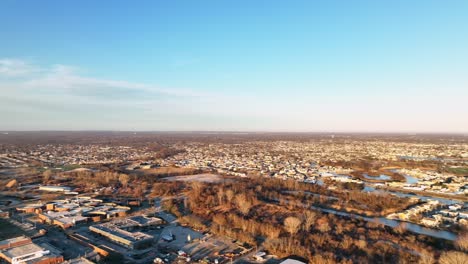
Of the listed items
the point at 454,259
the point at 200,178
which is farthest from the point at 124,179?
the point at 454,259

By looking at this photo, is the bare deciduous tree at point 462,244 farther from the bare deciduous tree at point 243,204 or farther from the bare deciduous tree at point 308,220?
the bare deciduous tree at point 243,204

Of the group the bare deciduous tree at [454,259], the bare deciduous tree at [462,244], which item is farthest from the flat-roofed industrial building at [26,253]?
the bare deciduous tree at [462,244]

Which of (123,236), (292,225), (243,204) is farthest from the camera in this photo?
(243,204)

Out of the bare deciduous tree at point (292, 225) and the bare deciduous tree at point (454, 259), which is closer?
the bare deciduous tree at point (454, 259)

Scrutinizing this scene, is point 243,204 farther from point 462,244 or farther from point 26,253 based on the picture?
point 26,253

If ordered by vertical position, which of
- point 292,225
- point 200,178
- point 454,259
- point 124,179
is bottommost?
point 200,178

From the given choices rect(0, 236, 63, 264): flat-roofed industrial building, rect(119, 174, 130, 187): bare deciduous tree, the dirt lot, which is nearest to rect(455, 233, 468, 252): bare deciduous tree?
rect(0, 236, 63, 264): flat-roofed industrial building

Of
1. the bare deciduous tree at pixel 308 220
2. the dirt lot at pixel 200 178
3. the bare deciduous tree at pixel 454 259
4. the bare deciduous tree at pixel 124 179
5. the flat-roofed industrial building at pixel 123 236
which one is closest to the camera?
the bare deciduous tree at pixel 454 259

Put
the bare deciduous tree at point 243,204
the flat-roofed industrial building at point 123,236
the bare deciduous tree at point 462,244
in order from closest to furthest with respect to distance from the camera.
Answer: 1. the bare deciduous tree at point 462,244
2. the flat-roofed industrial building at point 123,236
3. the bare deciduous tree at point 243,204

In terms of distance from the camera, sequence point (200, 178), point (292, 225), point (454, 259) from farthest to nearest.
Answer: point (200, 178), point (292, 225), point (454, 259)

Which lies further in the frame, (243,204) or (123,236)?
(243,204)

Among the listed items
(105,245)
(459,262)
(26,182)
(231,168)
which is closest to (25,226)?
(105,245)
